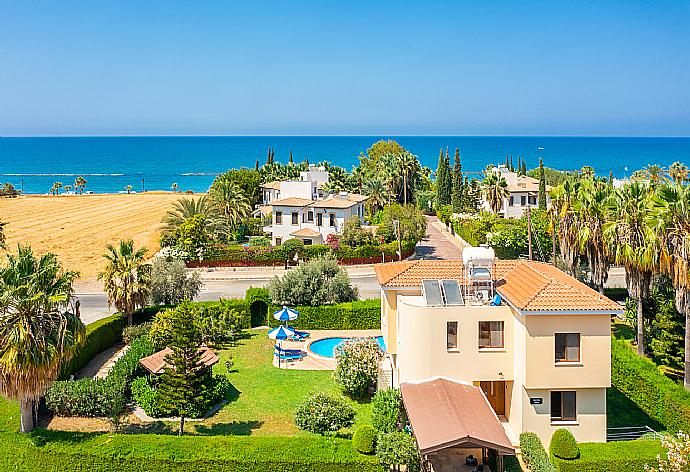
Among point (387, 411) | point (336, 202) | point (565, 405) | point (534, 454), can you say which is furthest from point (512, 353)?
point (336, 202)

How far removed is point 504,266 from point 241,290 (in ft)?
94.4

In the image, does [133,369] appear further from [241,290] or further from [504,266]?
[241,290]

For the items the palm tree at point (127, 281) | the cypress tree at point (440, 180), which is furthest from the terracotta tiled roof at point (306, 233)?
the cypress tree at point (440, 180)

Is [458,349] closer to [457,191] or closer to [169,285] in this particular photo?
[169,285]

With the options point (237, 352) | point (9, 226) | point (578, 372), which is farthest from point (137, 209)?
point (578, 372)

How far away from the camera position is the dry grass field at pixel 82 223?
7219 cm

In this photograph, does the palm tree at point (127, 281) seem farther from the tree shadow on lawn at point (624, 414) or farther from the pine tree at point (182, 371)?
the tree shadow on lawn at point (624, 414)

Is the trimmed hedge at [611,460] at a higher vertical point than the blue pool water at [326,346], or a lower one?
higher

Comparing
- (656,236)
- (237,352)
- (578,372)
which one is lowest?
(237,352)

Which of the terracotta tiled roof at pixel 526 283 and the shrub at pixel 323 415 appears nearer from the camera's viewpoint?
the terracotta tiled roof at pixel 526 283

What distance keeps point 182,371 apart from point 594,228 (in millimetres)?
23248

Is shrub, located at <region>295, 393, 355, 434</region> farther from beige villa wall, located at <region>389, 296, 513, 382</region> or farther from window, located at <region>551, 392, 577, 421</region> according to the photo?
window, located at <region>551, 392, 577, 421</region>

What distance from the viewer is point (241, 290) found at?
5325 cm

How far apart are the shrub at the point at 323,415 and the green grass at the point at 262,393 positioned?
55 centimetres
